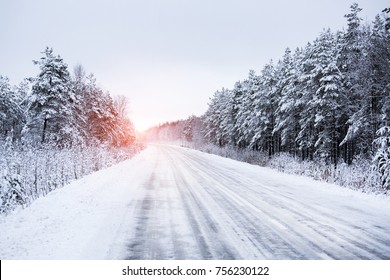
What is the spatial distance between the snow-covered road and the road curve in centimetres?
2

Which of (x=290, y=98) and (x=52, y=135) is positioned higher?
(x=290, y=98)

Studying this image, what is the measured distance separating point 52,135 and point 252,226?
69.0ft

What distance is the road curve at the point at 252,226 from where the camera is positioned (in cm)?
488

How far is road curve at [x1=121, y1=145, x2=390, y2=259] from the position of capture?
192 inches

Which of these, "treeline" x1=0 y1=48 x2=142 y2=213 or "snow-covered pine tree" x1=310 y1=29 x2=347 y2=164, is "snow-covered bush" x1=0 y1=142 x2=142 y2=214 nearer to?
"treeline" x1=0 y1=48 x2=142 y2=213

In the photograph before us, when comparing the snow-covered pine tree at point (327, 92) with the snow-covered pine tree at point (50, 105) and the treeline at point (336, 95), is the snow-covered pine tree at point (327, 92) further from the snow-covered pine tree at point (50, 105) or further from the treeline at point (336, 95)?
the snow-covered pine tree at point (50, 105)

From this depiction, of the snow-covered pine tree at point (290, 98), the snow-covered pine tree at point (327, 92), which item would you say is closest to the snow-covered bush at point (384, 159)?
the snow-covered pine tree at point (327, 92)

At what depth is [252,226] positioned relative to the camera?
20.8ft

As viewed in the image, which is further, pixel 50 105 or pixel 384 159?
pixel 50 105

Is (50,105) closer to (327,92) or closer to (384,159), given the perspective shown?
(327,92)

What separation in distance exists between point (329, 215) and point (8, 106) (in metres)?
36.0

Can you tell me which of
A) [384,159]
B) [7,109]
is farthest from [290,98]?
[7,109]

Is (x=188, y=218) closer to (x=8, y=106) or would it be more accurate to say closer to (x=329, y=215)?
(x=329, y=215)
